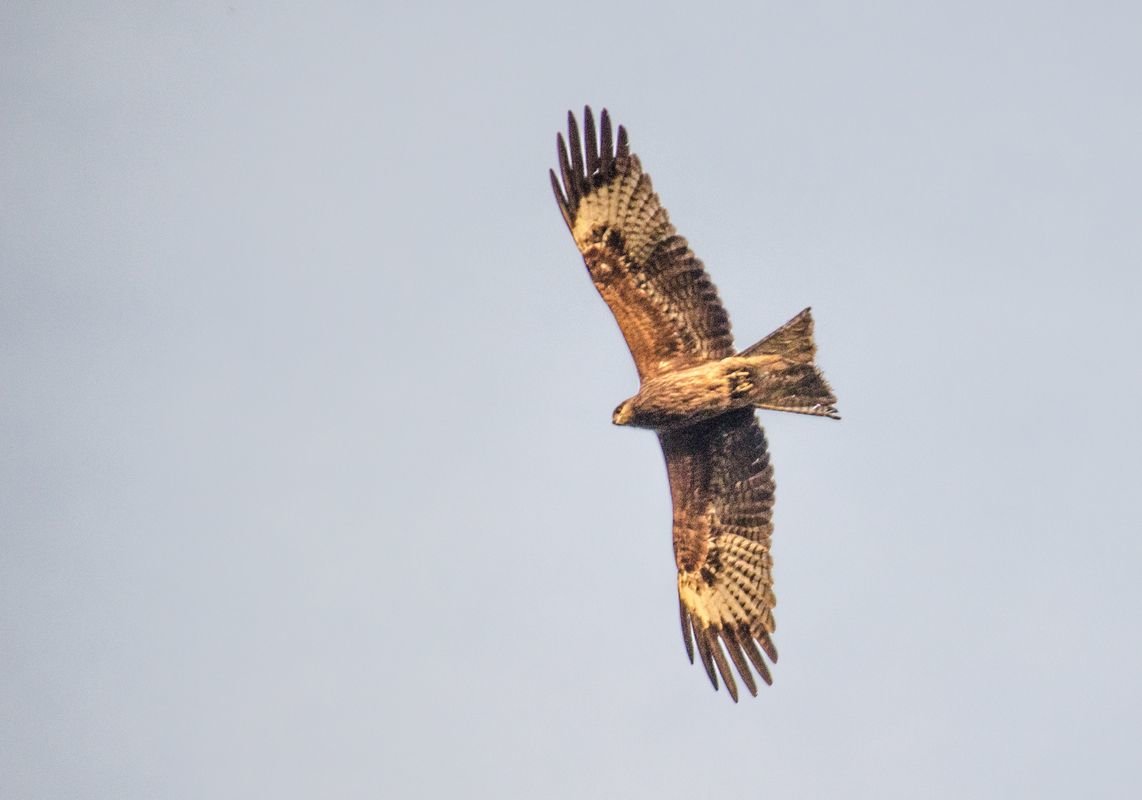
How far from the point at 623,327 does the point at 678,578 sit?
242 cm

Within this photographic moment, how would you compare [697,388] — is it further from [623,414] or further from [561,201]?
[561,201]

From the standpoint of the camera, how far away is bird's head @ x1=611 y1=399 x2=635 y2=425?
1316cm

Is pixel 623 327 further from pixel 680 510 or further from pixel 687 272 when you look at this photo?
pixel 680 510

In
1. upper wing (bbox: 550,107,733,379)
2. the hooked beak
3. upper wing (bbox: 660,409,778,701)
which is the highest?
upper wing (bbox: 550,107,733,379)

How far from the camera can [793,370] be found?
12.7 meters

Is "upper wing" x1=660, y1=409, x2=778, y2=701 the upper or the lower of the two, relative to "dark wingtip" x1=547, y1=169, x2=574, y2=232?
lower

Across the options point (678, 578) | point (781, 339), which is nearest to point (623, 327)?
point (781, 339)

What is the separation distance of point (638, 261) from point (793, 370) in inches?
63.1

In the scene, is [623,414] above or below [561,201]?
below

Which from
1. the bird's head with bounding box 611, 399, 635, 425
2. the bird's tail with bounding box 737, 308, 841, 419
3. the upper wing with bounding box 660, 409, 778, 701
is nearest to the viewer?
the bird's tail with bounding box 737, 308, 841, 419

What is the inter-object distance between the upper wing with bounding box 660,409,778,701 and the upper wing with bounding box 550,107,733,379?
0.77 meters

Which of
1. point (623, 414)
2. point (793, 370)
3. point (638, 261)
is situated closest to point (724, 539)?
point (623, 414)

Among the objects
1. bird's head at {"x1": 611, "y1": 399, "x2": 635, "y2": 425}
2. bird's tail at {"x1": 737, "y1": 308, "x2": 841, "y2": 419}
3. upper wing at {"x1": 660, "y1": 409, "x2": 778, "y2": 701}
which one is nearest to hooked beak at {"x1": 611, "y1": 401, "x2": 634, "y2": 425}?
bird's head at {"x1": 611, "y1": 399, "x2": 635, "y2": 425}

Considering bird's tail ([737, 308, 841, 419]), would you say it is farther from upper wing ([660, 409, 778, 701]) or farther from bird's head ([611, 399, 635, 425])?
bird's head ([611, 399, 635, 425])
